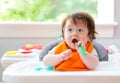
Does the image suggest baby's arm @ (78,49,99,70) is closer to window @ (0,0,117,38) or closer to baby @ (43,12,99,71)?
baby @ (43,12,99,71)

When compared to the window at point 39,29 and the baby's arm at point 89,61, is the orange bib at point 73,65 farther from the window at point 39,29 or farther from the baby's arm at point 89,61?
the window at point 39,29

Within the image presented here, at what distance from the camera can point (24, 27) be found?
168 centimetres

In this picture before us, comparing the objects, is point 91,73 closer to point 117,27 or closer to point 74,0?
point 117,27

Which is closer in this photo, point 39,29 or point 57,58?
point 57,58

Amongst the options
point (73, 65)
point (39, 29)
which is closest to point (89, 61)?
point (73, 65)

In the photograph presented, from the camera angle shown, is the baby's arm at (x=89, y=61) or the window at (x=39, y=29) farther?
the window at (x=39, y=29)

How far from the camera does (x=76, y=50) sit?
108cm

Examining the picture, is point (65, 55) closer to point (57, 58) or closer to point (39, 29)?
point (57, 58)

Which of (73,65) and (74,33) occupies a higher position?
(74,33)

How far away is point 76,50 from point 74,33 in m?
0.07

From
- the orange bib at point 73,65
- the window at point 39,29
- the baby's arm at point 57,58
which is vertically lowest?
the orange bib at point 73,65

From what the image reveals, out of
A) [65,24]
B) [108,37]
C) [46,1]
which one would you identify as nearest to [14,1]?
[46,1]

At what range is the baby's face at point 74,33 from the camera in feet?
3.43

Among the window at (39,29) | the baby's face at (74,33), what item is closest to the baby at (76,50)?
the baby's face at (74,33)
